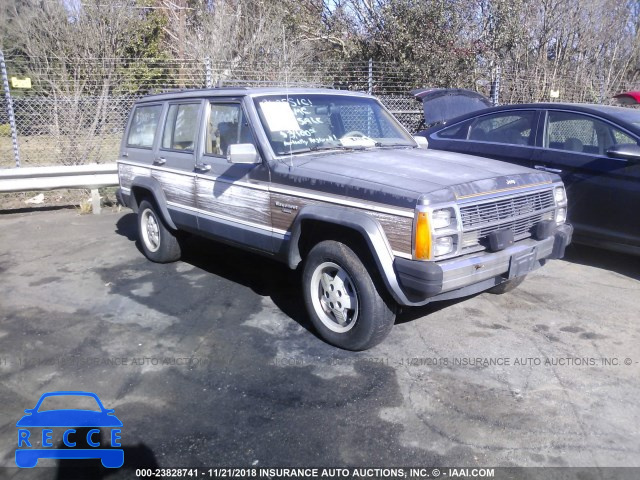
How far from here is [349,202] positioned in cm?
397

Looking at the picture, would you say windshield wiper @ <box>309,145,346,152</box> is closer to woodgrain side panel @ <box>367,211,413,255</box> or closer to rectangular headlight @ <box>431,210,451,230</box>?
woodgrain side panel @ <box>367,211,413,255</box>

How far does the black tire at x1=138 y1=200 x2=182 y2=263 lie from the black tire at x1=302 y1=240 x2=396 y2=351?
2.39 m

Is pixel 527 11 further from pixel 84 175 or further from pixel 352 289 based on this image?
pixel 352 289

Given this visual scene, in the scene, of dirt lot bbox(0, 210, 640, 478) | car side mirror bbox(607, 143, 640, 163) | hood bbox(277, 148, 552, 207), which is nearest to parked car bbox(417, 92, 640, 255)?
car side mirror bbox(607, 143, 640, 163)

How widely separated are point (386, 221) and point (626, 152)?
294 cm

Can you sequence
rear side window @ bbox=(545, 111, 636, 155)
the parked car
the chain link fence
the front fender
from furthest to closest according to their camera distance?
the chain link fence
the front fender
rear side window @ bbox=(545, 111, 636, 155)
the parked car

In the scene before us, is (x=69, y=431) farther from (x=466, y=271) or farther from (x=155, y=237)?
(x=155, y=237)

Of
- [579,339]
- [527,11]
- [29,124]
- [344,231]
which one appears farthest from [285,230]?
[527,11]

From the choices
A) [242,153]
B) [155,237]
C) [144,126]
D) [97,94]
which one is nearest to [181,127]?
[144,126]

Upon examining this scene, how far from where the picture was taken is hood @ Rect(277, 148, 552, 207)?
12.3 feet

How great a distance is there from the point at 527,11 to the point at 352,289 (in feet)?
45.3

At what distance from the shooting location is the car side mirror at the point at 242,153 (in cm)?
450

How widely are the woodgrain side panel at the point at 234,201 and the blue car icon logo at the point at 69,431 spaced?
187 cm

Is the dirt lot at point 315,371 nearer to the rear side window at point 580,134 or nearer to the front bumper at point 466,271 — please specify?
the front bumper at point 466,271
